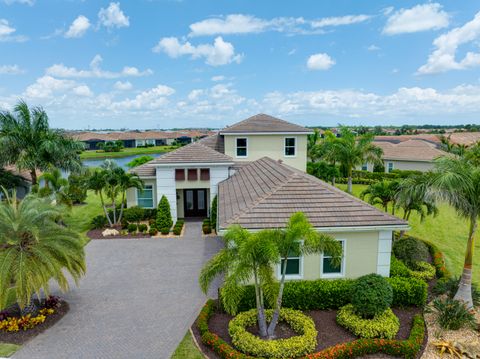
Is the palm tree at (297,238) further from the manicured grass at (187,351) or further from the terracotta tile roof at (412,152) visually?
the terracotta tile roof at (412,152)

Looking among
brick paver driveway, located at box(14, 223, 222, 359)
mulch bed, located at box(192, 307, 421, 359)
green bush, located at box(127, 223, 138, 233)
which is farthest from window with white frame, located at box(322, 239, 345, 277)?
green bush, located at box(127, 223, 138, 233)

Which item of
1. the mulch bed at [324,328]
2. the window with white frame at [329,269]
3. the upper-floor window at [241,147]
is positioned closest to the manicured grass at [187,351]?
the mulch bed at [324,328]

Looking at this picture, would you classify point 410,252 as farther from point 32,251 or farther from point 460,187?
point 32,251

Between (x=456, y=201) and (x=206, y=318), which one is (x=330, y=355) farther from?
(x=456, y=201)

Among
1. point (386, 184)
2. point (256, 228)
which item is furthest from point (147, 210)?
point (386, 184)

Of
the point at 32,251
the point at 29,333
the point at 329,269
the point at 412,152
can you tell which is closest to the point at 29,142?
the point at 32,251
